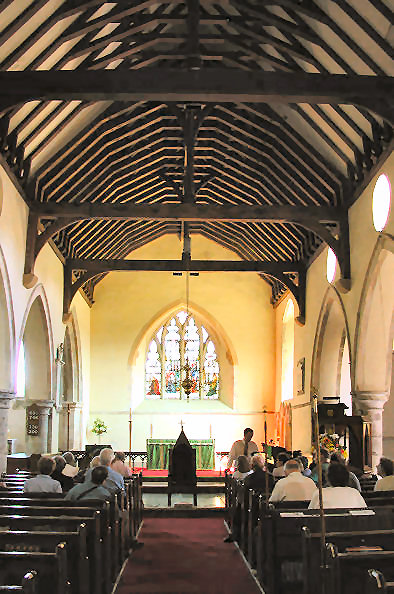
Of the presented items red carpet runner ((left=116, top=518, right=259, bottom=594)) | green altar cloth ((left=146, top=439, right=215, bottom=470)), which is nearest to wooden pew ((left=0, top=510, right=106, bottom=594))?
red carpet runner ((left=116, top=518, right=259, bottom=594))

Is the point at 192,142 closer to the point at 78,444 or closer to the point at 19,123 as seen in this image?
the point at 19,123

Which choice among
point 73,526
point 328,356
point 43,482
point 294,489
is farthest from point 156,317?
point 73,526

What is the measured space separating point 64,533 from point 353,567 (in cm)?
193

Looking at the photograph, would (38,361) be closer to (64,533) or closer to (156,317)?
(156,317)

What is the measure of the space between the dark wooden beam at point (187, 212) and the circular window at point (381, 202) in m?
1.60

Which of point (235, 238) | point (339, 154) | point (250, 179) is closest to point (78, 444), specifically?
point (235, 238)

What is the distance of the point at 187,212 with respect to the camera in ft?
38.6

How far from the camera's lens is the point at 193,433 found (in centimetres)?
1877

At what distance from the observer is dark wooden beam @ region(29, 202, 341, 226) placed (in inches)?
456

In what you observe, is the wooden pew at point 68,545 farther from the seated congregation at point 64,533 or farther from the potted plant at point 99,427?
the potted plant at point 99,427

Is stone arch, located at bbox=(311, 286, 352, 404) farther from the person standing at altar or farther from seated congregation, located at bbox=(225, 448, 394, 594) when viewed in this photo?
seated congregation, located at bbox=(225, 448, 394, 594)

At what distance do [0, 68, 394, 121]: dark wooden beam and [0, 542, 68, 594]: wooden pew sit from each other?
186 inches

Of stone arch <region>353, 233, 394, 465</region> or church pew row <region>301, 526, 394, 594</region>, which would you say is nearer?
church pew row <region>301, 526, 394, 594</region>

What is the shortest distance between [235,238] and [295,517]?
12.4m
